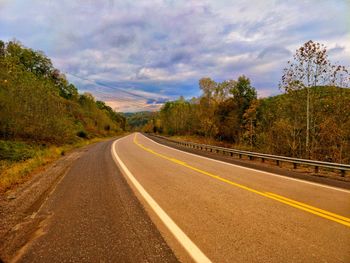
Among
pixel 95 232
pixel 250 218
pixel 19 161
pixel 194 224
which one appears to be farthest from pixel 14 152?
pixel 250 218

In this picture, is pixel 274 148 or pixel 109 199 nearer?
pixel 109 199

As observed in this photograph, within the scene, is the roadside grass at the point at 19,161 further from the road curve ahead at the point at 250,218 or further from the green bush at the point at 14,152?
the road curve ahead at the point at 250,218

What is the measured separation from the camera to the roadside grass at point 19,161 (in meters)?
10.2

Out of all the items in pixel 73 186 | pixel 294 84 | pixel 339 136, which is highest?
pixel 294 84

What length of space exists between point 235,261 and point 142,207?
2.93 meters

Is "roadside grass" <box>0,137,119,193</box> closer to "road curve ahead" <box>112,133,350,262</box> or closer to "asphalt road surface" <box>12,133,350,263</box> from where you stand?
"asphalt road surface" <box>12,133,350,263</box>

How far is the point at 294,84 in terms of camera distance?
16.3 meters

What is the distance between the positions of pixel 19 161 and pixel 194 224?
1845cm

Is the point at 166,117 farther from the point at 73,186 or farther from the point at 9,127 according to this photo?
the point at 73,186

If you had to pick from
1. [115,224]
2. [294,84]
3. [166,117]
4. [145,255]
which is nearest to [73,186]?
[115,224]

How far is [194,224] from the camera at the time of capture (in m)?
4.55

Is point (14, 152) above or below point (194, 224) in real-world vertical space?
below

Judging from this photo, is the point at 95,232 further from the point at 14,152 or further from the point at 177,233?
the point at 14,152

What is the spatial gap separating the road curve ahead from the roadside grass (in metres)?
5.56
